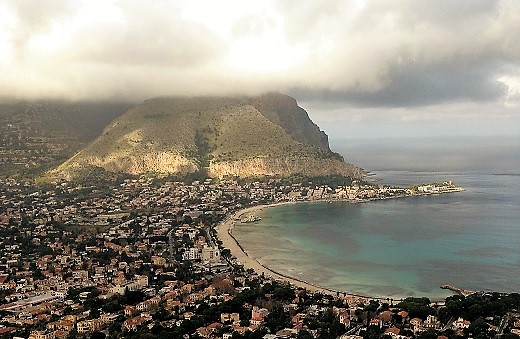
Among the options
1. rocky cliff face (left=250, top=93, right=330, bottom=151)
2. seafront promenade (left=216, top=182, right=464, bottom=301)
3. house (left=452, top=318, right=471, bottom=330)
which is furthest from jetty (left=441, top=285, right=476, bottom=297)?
rocky cliff face (left=250, top=93, right=330, bottom=151)

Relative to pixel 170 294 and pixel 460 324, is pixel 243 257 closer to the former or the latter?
pixel 170 294

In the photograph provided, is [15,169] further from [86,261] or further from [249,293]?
[249,293]

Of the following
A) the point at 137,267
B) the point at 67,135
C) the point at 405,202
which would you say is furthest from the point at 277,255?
the point at 67,135

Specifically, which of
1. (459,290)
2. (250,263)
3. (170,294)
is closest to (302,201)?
(250,263)

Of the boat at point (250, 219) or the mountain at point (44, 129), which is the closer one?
the boat at point (250, 219)

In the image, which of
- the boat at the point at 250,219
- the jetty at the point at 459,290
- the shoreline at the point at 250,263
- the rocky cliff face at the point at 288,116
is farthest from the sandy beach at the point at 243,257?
the rocky cliff face at the point at 288,116

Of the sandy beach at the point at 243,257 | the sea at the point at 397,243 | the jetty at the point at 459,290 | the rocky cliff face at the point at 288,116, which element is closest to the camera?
the jetty at the point at 459,290

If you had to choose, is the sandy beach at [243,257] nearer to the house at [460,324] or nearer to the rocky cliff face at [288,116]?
the house at [460,324]
